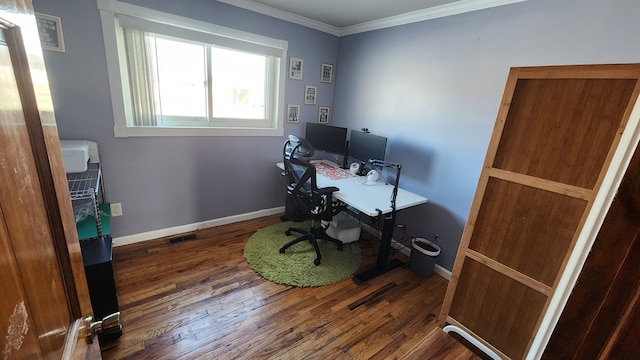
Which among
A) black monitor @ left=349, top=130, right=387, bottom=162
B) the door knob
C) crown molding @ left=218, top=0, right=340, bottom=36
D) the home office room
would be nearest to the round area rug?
the home office room

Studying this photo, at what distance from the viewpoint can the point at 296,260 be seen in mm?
2539

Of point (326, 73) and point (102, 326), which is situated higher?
point (326, 73)

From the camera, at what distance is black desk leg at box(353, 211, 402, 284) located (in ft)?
7.69

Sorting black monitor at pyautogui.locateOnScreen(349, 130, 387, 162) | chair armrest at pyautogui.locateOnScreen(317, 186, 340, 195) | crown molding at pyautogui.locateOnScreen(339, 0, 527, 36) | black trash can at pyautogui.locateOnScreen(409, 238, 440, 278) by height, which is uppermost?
crown molding at pyautogui.locateOnScreen(339, 0, 527, 36)

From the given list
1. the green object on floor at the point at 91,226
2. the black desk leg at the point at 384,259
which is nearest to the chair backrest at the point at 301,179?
the black desk leg at the point at 384,259

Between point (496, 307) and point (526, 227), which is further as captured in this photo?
point (496, 307)

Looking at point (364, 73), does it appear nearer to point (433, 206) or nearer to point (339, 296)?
point (433, 206)

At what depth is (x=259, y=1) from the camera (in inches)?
101

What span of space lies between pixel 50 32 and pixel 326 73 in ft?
8.19

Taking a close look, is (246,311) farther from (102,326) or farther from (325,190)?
(102,326)

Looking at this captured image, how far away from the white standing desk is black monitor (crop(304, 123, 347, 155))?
48 cm

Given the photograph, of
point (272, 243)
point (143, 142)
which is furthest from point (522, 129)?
point (143, 142)

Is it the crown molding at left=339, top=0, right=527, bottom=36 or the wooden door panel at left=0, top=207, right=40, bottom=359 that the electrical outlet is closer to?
the wooden door panel at left=0, top=207, right=40, bottom=359

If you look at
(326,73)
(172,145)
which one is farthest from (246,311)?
(326,73)
